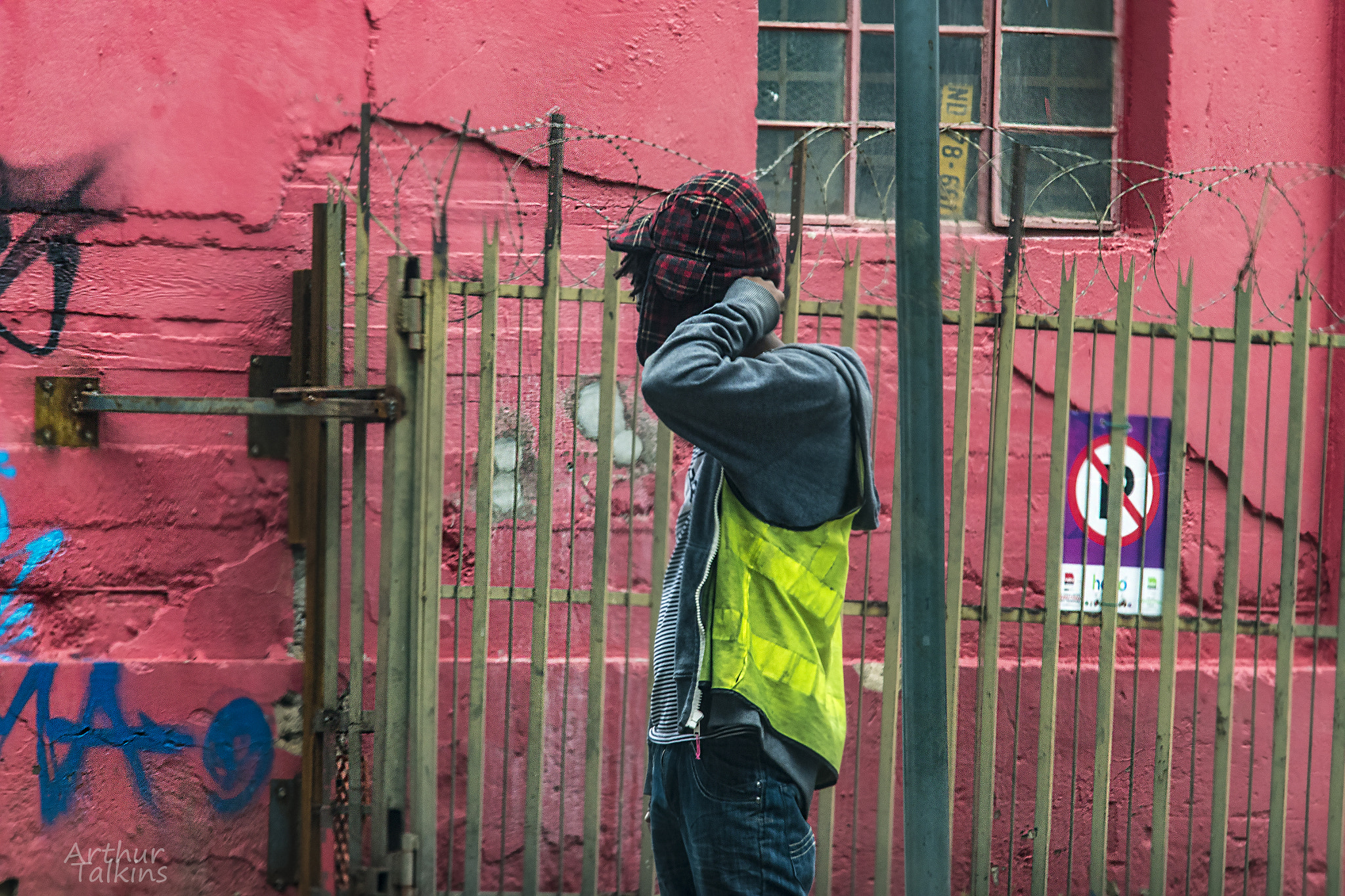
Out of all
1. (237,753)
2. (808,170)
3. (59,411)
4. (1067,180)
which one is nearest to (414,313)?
(59,411)

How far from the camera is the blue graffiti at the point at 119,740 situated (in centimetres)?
354

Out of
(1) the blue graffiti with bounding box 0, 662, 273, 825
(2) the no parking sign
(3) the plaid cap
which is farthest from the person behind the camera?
(2) the no parking sign

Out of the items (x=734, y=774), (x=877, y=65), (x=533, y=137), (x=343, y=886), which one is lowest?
(x=343, y=886)

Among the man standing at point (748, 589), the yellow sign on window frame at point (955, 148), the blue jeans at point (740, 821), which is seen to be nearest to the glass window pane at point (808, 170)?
the yellow sign on window frame at point (955, 148)

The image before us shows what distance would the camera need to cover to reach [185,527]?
146 inches

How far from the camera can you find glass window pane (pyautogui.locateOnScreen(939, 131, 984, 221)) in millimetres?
4406

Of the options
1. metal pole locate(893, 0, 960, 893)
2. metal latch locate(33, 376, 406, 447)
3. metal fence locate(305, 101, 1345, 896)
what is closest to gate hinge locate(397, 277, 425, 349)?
metal fence locate(305, 101, 1345, 896)

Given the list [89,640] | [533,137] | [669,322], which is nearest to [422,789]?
[89,640]

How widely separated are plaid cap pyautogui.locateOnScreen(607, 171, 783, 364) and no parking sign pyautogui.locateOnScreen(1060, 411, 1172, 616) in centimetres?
226

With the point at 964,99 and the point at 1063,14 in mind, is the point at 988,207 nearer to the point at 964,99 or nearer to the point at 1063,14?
the point at 964,99

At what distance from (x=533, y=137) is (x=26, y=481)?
6.51 feet

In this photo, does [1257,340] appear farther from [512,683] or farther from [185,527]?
[185,527]

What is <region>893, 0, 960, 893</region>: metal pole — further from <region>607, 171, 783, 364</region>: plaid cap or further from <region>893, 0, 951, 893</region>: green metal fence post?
<region>607, 171, 783, 364</region>: plaid cap

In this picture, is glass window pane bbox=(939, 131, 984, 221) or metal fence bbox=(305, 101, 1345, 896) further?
glass window pane bbox=(939, 131, 984, 221)
